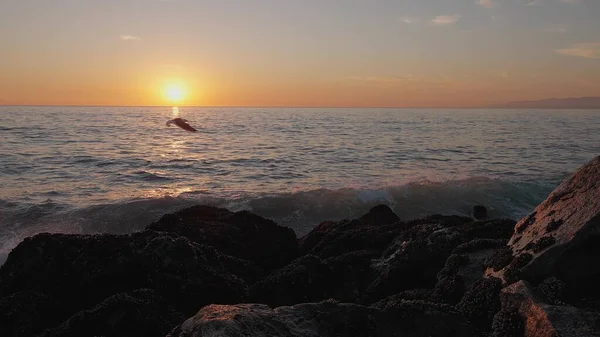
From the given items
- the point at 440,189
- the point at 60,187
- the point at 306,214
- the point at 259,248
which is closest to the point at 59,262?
the point at 259,248

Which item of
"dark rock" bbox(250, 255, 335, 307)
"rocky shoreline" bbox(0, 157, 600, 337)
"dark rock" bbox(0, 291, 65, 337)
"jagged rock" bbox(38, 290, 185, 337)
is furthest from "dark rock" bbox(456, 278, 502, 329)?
"dark rock" bbox(0, 291, 65, 337)

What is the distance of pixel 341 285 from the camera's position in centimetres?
930

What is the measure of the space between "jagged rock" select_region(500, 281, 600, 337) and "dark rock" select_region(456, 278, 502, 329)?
344 millimetres

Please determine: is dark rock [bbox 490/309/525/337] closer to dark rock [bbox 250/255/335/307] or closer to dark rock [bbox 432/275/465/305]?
dark rock [bbox 432/275/465/305]

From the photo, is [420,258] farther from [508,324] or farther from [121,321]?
[121,321]

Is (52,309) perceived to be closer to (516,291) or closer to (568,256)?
(516,291)

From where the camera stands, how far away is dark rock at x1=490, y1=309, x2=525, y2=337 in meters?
5.39

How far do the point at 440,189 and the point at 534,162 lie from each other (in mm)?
14764

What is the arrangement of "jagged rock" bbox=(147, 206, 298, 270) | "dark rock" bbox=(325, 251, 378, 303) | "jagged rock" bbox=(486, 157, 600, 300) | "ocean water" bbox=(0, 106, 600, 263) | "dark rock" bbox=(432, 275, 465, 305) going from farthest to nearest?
"ocean water" bbox=(0, 106, 600, 263), "jagged rock" bbox=(147, 206, 298, 270), "dark rock" bbox=(325, 251, 378, 303), "dark rock" bbox=(432, 275, 465, 305), "jagged rock" bbox=(486, 157, 600, 300)

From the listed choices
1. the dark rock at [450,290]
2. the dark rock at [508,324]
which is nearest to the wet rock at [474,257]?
the dark rock at [450,290]

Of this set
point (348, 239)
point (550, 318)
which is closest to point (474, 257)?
point (550, 318)

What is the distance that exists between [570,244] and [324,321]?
3773 millimetres

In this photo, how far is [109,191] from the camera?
24.0 metres

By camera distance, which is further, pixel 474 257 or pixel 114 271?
pixel 114 271
